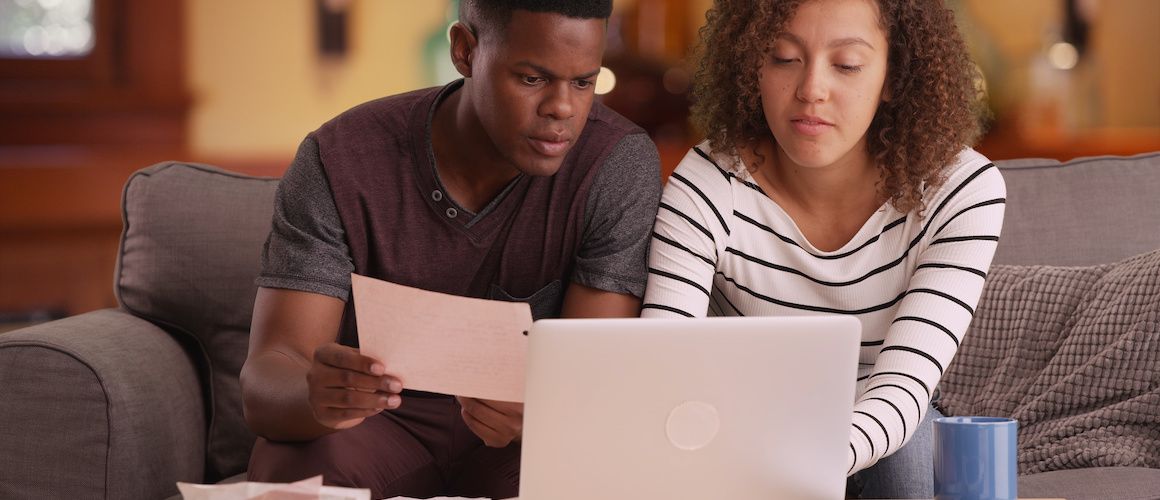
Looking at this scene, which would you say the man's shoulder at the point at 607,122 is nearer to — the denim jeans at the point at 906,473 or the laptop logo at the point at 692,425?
the denim jeans at the point at 906,473

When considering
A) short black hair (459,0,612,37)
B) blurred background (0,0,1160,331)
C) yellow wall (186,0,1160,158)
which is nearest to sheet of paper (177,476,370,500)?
short black hair (459,0,612,37)

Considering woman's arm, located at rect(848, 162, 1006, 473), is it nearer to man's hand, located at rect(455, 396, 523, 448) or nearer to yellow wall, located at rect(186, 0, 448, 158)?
man's hand, located at rect(455, 396, 523, 448)

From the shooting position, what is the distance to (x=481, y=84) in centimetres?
153

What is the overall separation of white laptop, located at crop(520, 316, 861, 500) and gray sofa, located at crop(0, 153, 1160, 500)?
0.60 m

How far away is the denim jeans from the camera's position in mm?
1499

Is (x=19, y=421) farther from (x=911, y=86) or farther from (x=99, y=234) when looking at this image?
(x=99, y=234)

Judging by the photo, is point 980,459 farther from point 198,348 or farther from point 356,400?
point 198,348

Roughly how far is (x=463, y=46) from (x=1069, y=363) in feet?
3.20

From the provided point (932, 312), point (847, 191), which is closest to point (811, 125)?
point (847, 191)

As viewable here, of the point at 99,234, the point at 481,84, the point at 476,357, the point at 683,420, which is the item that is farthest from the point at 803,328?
the point at 99,234

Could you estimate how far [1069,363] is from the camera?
66.3 inches

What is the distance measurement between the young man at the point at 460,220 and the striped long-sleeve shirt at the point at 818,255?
2.1 inches

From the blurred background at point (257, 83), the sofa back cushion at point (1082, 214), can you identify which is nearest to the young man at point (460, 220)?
the sofa back cushion at point (1082, 214)

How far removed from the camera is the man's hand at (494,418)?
51.4 inches
